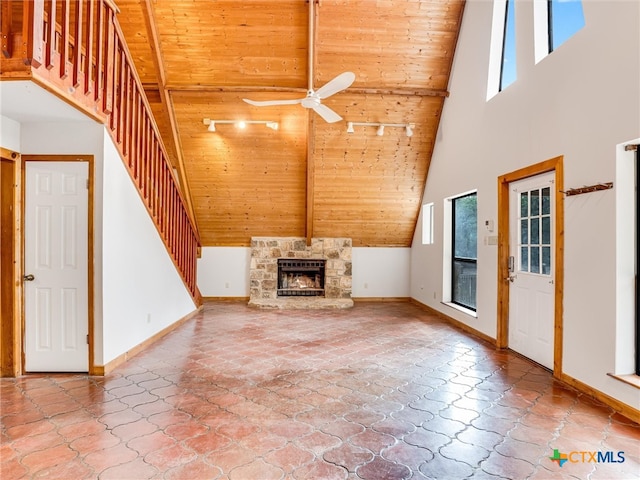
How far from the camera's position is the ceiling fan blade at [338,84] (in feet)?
12.0

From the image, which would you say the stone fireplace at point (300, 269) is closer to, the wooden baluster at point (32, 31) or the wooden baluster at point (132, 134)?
the wooden baluster at point (132, 134)

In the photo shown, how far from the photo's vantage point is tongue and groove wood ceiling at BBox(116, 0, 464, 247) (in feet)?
16.4

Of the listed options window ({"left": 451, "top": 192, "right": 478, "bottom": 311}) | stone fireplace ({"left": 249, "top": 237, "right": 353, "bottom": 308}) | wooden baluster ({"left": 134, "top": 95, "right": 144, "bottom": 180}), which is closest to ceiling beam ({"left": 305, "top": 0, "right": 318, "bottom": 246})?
stone fireplace ({"left": 249, "top": 237, "right": 353, "bottom": 308})

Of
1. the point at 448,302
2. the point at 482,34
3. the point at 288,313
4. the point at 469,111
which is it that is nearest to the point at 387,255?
the point at 448,302

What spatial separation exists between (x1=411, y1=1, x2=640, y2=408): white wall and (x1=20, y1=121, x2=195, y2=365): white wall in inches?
164

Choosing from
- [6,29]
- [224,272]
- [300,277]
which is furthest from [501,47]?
[224,272]

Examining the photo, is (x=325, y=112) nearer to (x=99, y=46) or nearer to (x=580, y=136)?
(x=99, y=46)

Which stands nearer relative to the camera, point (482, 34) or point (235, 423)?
point (235, 423)

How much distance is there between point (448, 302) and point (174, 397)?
178 inches

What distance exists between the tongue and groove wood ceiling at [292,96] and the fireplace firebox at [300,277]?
3.16 ft

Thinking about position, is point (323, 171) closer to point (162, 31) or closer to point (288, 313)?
point (288, 313)

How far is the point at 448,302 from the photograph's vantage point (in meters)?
6.09

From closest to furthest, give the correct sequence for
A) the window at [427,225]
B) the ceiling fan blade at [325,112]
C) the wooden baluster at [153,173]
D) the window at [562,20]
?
the window at [562,20] → the ceiling fan blade at [325,112] → the wooden baluster at [153,173] → the window at [427,225]

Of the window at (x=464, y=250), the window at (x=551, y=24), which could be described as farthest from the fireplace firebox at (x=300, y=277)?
the window at (x=551, y=24)
